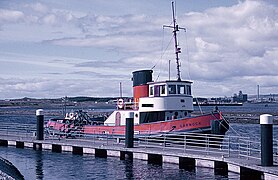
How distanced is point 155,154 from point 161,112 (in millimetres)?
5474

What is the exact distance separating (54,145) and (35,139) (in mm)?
2388

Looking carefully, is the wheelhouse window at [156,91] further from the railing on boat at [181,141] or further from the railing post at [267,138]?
the railing post at [267,138]

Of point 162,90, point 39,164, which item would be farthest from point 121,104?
point 39,164

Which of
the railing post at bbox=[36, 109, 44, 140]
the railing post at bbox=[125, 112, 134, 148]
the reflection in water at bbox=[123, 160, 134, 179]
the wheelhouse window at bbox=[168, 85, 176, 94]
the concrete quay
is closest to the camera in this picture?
the concrete quay

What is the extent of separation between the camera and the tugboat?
32.4 meters

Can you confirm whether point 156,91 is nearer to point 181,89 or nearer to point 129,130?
point 181,89

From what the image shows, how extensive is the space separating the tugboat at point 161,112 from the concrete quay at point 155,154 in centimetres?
128

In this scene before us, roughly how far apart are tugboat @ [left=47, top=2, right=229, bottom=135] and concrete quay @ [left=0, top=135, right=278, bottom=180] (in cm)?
128

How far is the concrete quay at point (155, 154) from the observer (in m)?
23.7

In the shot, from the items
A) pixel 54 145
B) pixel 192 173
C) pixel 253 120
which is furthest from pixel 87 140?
pixel 253 120

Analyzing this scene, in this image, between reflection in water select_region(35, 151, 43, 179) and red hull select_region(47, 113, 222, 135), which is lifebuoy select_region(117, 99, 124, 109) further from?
reflection in water select_region(35, 151, 43, 179)

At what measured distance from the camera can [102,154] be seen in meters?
32.5

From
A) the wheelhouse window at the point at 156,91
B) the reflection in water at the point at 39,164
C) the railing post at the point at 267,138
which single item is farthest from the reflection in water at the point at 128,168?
the railing post at the point at 267,138

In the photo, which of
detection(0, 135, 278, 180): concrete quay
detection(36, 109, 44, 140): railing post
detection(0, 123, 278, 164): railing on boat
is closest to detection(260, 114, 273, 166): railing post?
detection(0, 135, 278, 180): concrete quay
